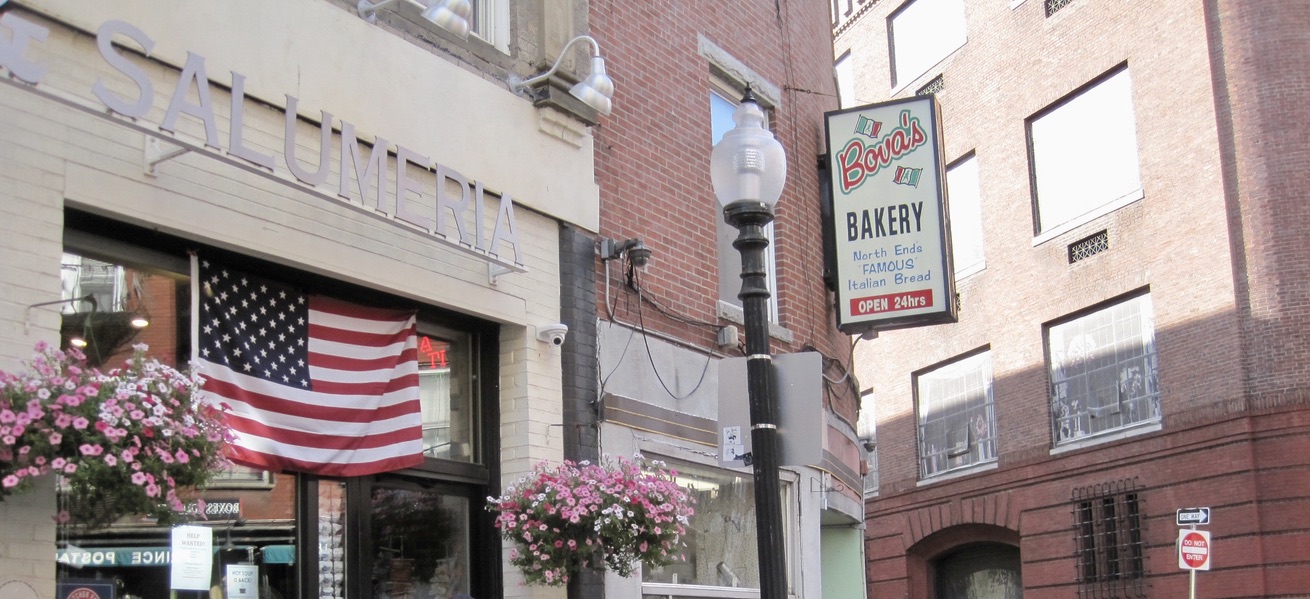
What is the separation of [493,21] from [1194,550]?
11.6m

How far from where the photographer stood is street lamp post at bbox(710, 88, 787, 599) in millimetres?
6750

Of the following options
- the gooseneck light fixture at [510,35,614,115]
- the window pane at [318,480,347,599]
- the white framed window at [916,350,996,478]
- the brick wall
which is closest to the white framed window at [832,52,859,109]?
the white framed window at [916,350,996,478]

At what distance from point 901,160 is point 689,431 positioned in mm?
4081

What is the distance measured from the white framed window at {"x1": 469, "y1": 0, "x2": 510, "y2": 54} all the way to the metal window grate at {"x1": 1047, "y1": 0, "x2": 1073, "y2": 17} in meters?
20.2

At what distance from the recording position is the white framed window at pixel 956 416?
94.4 ft

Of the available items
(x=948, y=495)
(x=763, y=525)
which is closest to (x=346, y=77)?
(x=763, y=525)

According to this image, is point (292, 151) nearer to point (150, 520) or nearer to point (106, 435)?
point (106, 435)

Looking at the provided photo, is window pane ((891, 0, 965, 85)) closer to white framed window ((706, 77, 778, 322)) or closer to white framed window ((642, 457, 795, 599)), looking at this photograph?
white framed window ((706, 77, 778, 322))

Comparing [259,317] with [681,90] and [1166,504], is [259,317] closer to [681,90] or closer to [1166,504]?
[681,90]

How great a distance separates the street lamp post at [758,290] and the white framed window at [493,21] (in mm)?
3207

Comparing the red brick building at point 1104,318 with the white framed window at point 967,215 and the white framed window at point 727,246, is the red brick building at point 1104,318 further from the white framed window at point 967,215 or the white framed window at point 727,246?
the white framed window at point 727,246

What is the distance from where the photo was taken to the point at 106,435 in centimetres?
577

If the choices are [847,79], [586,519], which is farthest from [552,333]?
[847,79]

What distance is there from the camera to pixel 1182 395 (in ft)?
77.1
